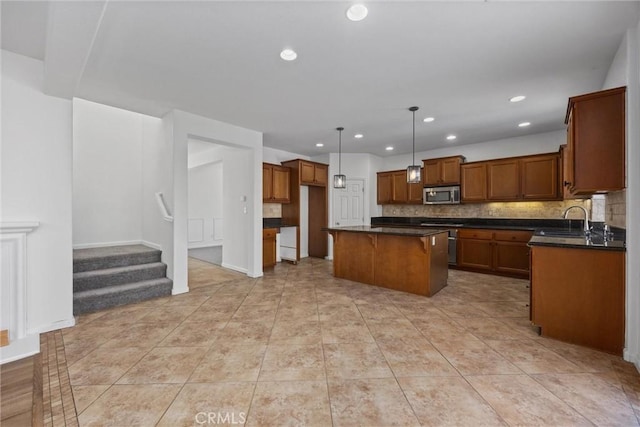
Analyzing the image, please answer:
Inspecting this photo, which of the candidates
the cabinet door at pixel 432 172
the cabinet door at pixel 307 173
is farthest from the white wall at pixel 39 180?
the cabinet door at pixel 432 172

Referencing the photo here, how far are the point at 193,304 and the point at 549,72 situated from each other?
4950 millimetres

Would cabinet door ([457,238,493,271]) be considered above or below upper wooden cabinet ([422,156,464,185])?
below

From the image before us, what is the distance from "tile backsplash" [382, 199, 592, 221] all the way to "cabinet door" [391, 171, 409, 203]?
404 mm

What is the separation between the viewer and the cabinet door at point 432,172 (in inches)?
239

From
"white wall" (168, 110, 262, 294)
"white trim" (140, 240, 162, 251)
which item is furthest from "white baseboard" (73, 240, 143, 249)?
"white wall" (168, 110, 262, 294)

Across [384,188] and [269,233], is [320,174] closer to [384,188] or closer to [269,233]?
[384,188]

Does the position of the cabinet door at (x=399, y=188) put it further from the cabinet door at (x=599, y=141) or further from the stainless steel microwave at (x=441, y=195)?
the cabinet door at (x=599, y=141)

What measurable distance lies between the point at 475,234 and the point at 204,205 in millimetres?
7463

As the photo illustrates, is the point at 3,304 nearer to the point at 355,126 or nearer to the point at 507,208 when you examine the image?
the point at 355,126

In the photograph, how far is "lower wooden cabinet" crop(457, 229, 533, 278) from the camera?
4852 millimetres

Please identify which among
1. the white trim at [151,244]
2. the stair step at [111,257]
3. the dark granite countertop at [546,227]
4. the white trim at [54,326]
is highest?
the dark granite countertop at [546,227]

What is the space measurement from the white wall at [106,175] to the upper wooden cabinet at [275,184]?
93.8 inches

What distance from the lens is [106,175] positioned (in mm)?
4898

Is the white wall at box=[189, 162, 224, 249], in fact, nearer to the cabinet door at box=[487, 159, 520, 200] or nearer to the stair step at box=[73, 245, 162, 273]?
the stair step at box=[73, 245, 162, 273]
